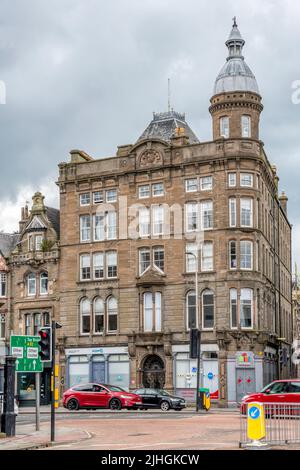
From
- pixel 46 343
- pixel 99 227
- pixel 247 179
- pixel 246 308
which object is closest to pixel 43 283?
pixel 99 227

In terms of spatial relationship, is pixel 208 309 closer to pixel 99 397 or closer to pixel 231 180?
pixel 231 180

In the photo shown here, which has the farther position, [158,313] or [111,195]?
[111,195]

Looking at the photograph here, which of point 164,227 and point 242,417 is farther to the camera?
point 164,227

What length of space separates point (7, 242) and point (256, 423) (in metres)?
Result: 50.9

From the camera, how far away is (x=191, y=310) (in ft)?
189

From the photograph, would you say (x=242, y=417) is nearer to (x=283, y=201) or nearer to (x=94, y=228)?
(x=94, y=228)

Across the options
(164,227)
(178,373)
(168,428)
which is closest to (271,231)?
(164,227)

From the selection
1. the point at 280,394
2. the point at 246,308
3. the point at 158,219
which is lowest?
the point at 280,394

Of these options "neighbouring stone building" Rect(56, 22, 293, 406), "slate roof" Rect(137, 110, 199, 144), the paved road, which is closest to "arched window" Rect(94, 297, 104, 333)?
"neighbouring stone building" Rect(56, 22, 293, 406)

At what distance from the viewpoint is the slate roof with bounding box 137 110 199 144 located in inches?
2559

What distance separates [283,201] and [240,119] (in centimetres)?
2155

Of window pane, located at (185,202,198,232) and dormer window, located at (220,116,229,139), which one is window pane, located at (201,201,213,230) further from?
dormer window, located at (220,116,229,139)

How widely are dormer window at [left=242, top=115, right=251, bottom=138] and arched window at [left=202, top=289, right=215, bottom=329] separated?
11703 mm

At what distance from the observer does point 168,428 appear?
27625 millimetres
